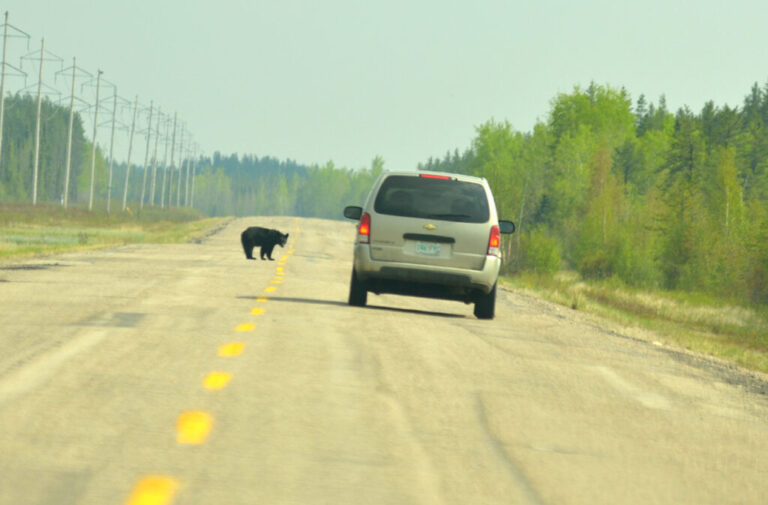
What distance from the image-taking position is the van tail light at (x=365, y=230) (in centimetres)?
1575

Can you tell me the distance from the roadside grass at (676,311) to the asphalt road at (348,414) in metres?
8.57

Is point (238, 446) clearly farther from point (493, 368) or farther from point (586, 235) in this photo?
point (586, 235)

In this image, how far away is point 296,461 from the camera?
591cm

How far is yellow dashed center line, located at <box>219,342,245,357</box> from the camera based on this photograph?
9820mm

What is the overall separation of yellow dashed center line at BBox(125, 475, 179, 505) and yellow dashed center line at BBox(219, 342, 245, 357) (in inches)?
172

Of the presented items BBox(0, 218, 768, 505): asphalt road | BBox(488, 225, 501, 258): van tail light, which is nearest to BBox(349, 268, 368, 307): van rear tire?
BBox(488, 225, 501, 258): van tail light

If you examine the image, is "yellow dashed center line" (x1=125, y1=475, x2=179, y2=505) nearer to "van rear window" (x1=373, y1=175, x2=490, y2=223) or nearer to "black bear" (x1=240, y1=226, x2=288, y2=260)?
"van rear window" (x1=373, y1=175, x2=490, y2=223)

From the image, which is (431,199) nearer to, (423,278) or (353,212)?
(423,278)

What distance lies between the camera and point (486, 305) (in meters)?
16.2

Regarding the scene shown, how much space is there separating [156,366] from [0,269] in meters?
13.2

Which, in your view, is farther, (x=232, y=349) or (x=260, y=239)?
(x=260, y=239)

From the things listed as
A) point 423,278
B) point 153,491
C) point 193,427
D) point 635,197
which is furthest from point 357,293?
point 635,197

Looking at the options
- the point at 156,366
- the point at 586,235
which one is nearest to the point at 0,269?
the point at 156,366

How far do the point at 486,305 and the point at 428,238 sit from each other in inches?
54.1
